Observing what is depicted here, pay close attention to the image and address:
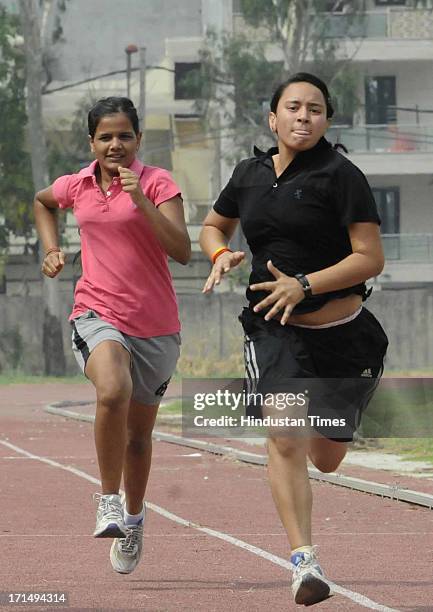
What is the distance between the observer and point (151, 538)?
1091 centimetres

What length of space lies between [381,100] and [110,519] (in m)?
41.6

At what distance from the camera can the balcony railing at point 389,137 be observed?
157ft

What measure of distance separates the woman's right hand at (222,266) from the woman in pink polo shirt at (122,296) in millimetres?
510

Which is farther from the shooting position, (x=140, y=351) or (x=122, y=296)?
(x=140, y=351)

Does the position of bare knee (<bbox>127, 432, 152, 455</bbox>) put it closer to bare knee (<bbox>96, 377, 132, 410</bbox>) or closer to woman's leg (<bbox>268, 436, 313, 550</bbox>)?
bare knee (<bbox>96, 377, 132, 410</bbox>)

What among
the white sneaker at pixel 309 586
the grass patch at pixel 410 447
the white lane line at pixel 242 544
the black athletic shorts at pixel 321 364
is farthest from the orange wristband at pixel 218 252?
the grass patch at pixel 410 447

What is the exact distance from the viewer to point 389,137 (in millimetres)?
47688

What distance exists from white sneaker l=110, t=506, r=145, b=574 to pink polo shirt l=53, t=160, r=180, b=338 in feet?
3.28

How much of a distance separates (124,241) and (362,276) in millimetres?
1287

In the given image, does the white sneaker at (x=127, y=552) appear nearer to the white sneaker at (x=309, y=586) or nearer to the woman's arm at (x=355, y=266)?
the white sneaker at (x=309, y=586)

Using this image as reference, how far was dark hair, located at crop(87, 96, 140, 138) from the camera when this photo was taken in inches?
321

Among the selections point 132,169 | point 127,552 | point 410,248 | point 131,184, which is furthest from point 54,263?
point 410,248

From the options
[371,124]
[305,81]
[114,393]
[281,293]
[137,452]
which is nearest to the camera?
[281,293]

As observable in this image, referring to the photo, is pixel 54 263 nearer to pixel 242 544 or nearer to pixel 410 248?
pixel 242 544
